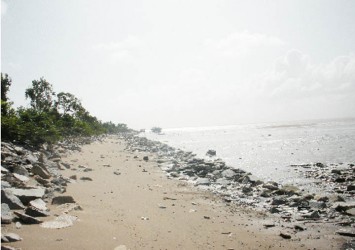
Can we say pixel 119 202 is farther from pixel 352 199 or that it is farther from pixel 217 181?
pixel 352 199

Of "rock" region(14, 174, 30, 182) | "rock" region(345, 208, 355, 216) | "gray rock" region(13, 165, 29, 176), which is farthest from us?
"gray rock" region(13, 165, 29, 176)

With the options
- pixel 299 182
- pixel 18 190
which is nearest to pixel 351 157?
pixel 299 182

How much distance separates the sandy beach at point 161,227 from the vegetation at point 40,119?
8.21 m

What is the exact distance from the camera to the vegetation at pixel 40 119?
17062mm

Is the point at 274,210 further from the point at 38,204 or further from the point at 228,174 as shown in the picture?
the point at 38,204

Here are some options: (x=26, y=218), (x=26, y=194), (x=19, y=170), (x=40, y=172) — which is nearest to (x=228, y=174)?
(x=40, y=172)

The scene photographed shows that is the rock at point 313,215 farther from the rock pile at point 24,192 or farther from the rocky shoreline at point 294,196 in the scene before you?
the rock pile at point 24,192

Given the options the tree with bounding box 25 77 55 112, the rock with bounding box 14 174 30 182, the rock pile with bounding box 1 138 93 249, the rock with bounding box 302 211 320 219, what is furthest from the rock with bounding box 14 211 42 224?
the tree with bounding box 25 77 55 112

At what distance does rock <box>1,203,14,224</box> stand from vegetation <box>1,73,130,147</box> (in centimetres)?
1177

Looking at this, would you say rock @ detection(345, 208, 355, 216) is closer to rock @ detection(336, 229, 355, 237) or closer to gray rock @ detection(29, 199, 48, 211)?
rock @ detection(336, 229, 355, 237)

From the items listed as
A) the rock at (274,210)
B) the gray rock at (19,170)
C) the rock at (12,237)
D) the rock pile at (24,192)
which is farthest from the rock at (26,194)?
the rock at (274,210)

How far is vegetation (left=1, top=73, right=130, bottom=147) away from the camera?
672 inches

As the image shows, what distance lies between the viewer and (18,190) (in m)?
7.59

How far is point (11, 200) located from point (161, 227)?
425 cm
